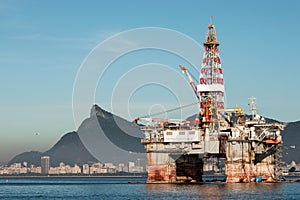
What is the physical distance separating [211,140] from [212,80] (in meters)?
12.2

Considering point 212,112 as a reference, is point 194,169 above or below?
below

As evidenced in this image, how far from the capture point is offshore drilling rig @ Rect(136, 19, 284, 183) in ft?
319

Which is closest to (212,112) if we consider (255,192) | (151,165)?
(151,165)

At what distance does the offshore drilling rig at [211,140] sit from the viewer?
319 feet

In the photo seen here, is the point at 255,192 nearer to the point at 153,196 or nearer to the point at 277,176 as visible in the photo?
the point at 153,196

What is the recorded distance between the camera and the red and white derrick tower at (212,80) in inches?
4117

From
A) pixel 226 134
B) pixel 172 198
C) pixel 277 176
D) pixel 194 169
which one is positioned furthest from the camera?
pixel 277 176

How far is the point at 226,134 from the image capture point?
97.1 m

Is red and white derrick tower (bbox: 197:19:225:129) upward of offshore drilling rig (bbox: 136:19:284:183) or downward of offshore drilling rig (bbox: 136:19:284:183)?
upward

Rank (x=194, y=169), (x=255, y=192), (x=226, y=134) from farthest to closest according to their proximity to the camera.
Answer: (x=194, y=169) → (x=226, y=134) → (x=255, y=192)

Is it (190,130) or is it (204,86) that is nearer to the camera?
(190,130)

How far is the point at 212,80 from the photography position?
10562 centimetres

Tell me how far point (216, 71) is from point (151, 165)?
1903 centimetres

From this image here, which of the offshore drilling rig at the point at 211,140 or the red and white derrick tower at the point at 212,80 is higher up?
the red and white derrick tower at the point at 212,80
